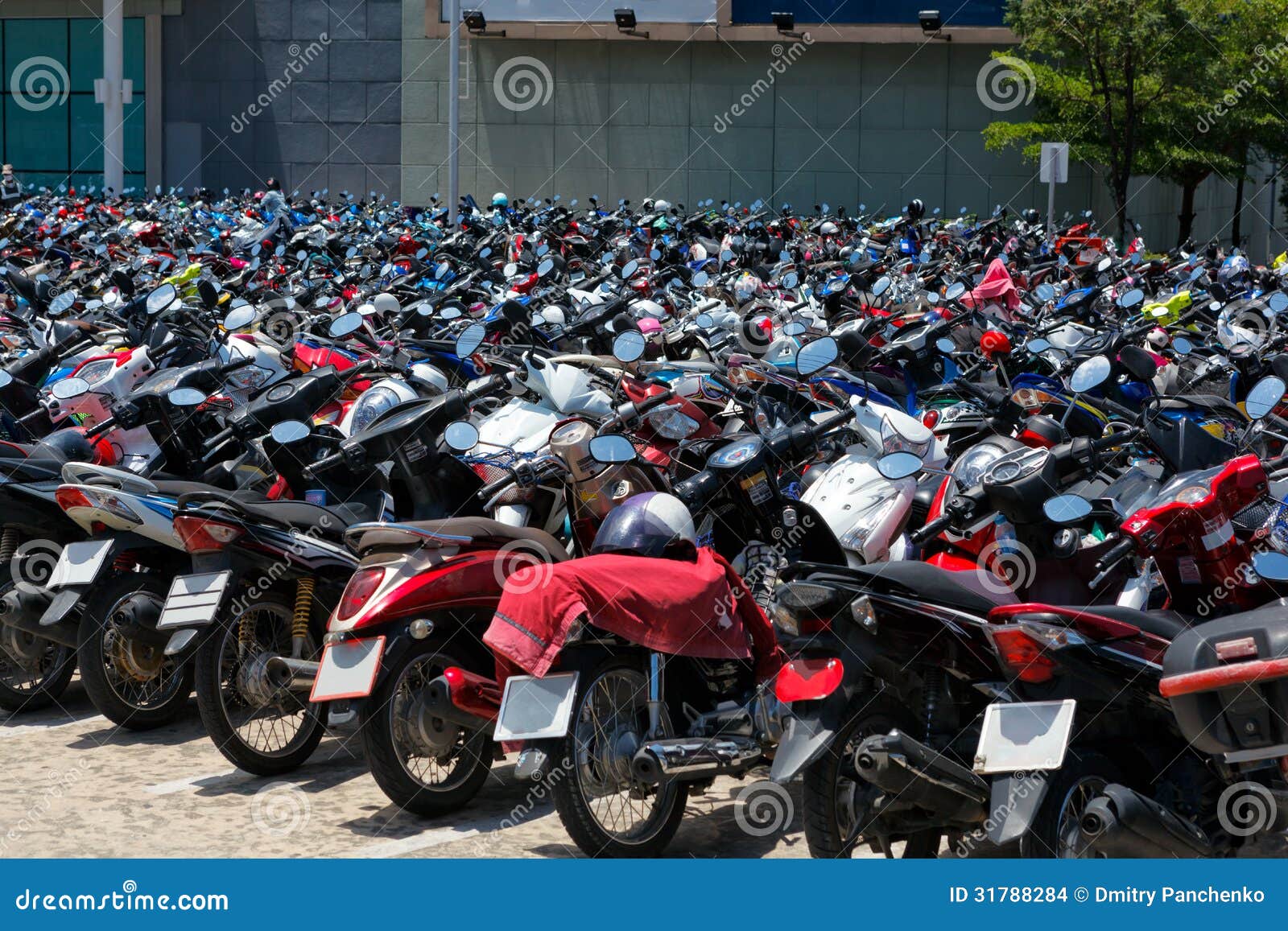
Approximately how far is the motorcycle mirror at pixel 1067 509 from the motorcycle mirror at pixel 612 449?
4.84 feet

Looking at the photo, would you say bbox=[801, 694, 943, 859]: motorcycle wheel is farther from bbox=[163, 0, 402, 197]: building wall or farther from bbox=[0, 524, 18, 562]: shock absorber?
bbox=[163, 0, 402, 197]: building wall

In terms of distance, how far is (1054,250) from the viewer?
718 inches

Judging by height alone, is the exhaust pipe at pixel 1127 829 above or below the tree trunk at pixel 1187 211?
below

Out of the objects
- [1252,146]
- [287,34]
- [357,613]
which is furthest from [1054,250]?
[287,34]

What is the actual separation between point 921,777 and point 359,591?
1.85m

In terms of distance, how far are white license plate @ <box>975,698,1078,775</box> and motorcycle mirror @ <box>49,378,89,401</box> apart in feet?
15.6

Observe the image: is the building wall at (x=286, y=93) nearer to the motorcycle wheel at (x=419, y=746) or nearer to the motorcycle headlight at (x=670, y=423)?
the motorcycle headlight at (x=670, y=423)

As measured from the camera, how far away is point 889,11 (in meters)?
34.5

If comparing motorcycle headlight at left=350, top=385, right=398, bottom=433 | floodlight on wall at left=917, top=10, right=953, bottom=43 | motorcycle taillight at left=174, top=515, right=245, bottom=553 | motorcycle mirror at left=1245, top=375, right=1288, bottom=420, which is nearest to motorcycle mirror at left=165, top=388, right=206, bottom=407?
motorcycle headlight at left=350, top=385, right=398, bottom=433

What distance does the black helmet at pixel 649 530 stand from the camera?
4852 mm

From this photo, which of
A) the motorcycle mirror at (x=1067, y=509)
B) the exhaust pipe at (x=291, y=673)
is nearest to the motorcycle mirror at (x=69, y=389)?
the exhaust pipe at (x=291, y=673)

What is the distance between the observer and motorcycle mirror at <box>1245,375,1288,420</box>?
578 centimetres

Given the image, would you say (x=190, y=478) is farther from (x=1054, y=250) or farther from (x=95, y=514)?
(x=1054, y=250)

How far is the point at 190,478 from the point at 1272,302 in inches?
261
